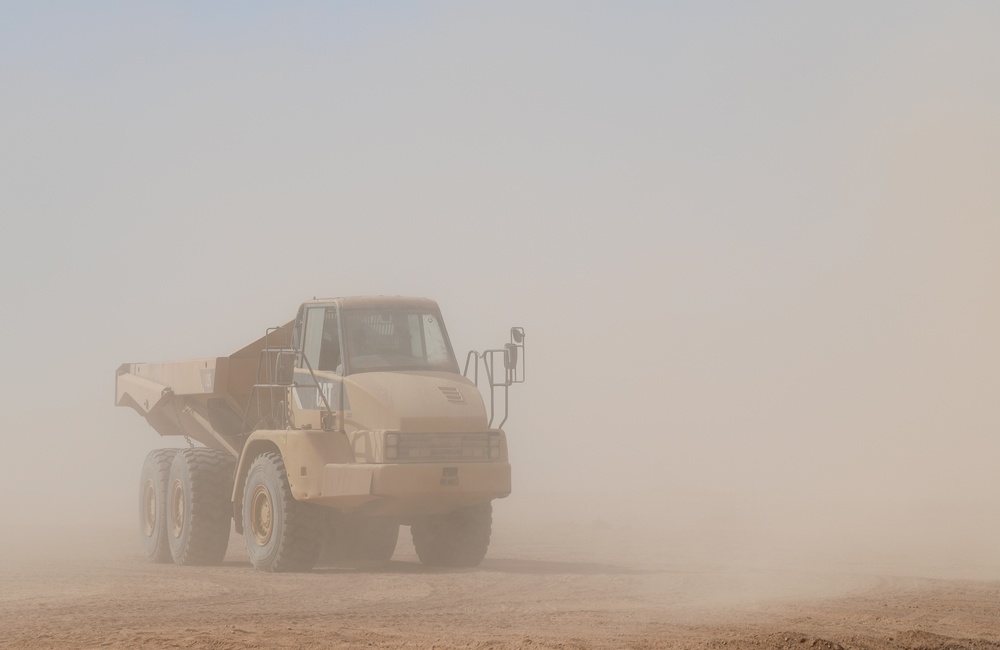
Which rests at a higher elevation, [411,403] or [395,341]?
[395,341]

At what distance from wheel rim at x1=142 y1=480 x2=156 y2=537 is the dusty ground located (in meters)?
0.67

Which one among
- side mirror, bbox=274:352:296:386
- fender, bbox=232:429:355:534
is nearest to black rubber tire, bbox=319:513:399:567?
fender, bbox=232:429:355:534

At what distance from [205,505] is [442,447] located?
4249mm

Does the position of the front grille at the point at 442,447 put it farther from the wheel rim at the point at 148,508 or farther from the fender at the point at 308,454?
the wheel rim at the point at 148,508

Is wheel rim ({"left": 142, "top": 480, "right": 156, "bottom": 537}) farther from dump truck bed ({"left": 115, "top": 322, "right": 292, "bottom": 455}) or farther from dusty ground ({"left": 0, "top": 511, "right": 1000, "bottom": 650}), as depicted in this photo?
dump truck bed ({"left": 115, "top": 322, "right": 292, "bottom": 455})

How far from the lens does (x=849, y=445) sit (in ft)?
160

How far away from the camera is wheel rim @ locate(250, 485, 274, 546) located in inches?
805

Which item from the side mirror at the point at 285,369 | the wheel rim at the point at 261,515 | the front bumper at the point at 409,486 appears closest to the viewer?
the front bumper at the point at 409,486

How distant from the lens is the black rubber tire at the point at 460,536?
2086 centimetres

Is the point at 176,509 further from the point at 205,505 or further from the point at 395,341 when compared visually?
the point at 395,341

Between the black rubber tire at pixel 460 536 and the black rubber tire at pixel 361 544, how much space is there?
107 centimetres

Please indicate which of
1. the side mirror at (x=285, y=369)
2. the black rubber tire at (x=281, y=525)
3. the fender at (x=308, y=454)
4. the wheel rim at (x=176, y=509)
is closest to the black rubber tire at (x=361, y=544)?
the black rubber tire at (x=281, y=525)

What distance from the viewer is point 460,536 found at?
21000mm

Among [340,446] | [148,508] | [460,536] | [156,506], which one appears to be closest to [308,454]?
[340,446]
